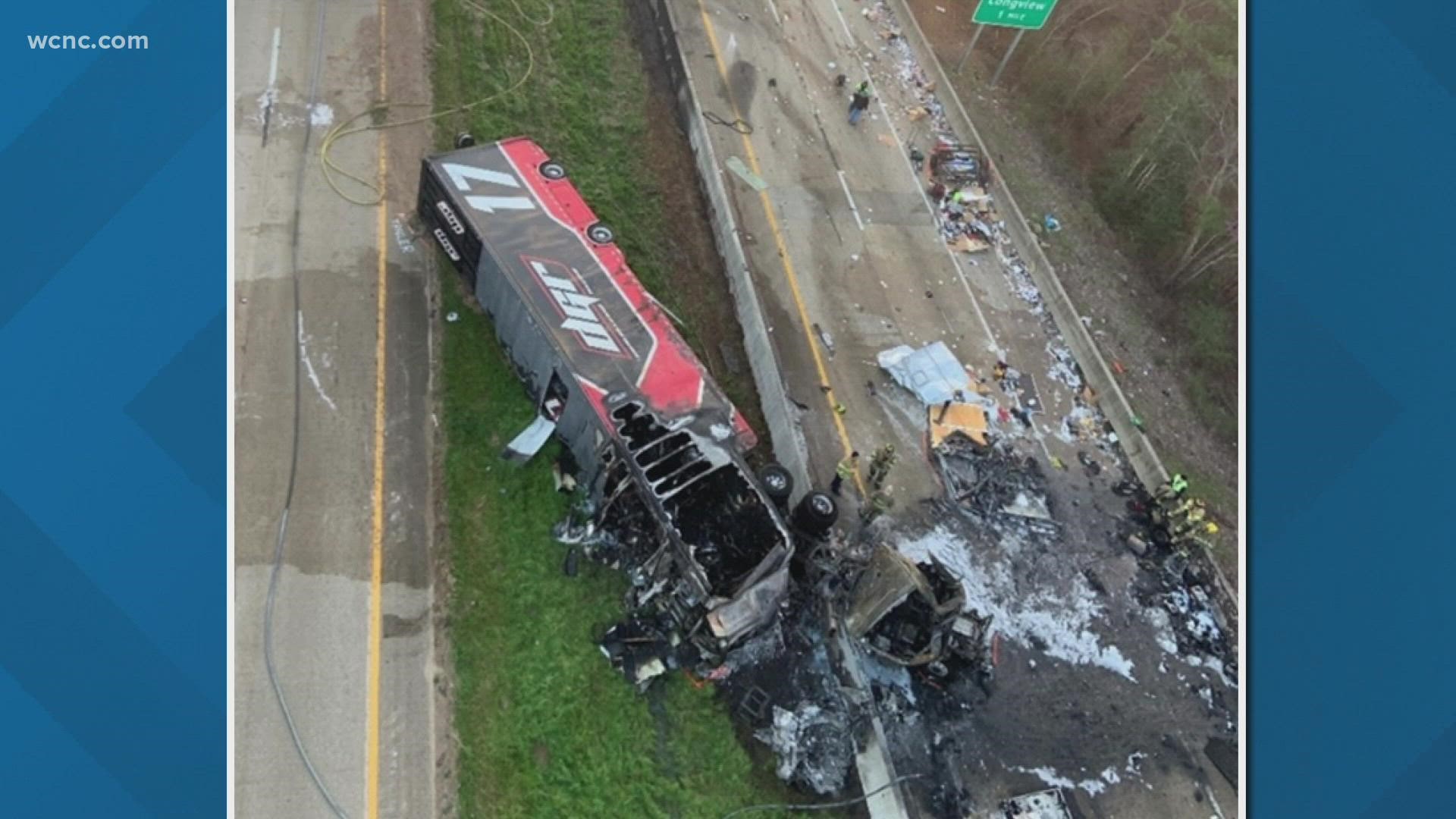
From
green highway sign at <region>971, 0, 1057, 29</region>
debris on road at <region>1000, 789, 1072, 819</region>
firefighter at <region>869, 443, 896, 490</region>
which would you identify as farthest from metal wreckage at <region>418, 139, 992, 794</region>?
green highway sign at <region>971, 0, 1057, 29</region>

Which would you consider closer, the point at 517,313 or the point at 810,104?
the point at 517,313

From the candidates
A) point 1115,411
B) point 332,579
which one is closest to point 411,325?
point 332,579

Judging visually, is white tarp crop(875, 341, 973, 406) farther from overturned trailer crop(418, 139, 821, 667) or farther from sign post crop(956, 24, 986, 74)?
sign post crop(956, 24, 986, 74)

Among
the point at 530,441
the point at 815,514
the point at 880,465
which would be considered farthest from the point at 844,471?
the point at 530,441

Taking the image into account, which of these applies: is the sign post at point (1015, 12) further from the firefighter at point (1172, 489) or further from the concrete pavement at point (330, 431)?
the concrete pavement at point (330, 431)

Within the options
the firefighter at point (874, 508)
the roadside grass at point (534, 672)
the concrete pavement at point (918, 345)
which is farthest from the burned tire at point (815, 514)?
the roadside grass at point (534, 672)

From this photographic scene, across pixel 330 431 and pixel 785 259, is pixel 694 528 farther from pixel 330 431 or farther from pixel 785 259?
pixel 785 259

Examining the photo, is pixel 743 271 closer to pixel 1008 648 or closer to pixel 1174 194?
pixel 1008 648

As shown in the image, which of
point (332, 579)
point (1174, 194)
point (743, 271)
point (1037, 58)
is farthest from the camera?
point (1037, 58)
